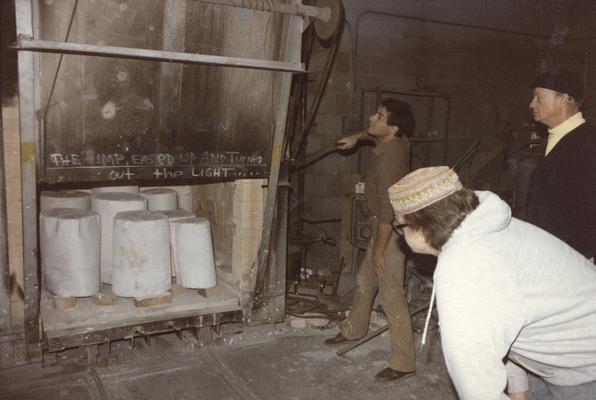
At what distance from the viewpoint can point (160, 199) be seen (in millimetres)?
4746

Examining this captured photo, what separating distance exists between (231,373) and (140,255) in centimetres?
114

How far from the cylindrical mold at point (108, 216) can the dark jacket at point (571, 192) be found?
9.85 feet

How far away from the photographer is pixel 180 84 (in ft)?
11.6

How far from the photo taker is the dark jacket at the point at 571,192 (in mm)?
3053

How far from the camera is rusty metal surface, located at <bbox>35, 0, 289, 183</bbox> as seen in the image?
321 centimetres

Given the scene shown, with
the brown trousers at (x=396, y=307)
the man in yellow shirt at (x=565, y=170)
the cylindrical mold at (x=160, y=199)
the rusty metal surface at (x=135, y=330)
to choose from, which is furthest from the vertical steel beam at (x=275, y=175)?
the man in yellow shirt at (x=565, y=170)

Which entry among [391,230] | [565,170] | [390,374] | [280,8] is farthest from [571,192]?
[280,8]

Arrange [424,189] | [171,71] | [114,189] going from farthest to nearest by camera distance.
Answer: [114,189] → [171,71] → [424,189]

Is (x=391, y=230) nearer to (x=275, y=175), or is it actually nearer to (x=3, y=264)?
(x=275, y=175)

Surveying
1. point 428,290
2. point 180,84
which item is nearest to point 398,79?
point 428,290

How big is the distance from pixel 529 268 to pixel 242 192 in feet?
9.14

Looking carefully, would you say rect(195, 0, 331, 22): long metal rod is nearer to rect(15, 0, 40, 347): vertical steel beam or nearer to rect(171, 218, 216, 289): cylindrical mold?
rect(15, 0, 40, 347): vertical steel beam

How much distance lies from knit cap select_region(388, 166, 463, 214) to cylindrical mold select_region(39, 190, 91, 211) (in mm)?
3182

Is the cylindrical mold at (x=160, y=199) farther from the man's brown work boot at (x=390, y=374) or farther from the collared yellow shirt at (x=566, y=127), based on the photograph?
the collared yellow shirt at (x=566, y=127)
